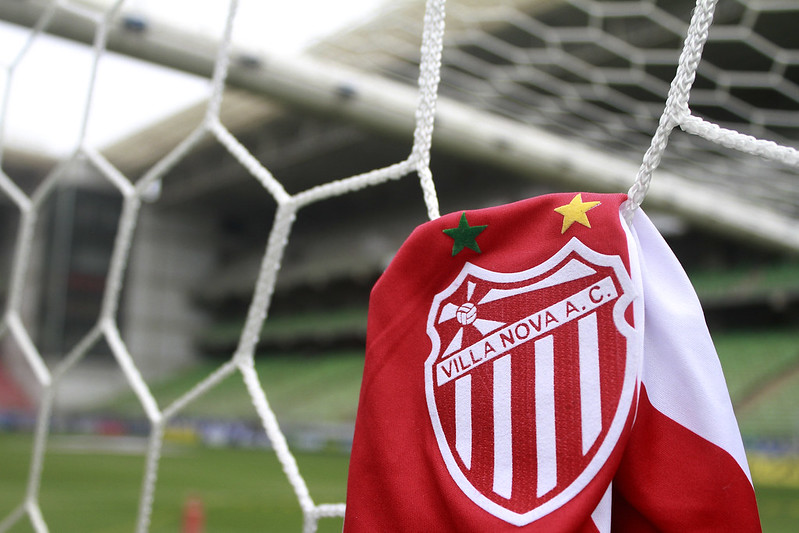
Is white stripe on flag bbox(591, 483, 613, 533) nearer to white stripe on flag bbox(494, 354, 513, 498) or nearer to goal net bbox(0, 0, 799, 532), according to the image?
white stripe on flag bbox(494, 354, 513, 498)

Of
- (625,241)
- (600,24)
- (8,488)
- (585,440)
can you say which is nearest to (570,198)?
(625,241)

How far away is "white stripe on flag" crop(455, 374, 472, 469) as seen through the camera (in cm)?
49

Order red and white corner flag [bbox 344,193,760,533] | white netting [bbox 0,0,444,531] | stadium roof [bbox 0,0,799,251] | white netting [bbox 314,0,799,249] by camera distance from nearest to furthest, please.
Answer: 1. red and white corner flag [bbox 344,193,760,533]
2. white netting [bbox 0,0,444,531]
3. stadium roof [bbox 0,0,799,251]
4. white netting [bbox 314,0,799,249]

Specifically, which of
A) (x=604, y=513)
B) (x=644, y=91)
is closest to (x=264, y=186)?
(x=604, y=513)

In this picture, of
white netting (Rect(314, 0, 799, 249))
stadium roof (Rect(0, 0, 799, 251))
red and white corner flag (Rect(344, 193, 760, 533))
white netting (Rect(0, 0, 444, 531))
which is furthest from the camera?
white netting (Rect(314, 0, 799, 249))

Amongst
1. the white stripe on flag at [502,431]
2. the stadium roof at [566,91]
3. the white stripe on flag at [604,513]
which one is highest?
the stadium roof at [566,91]

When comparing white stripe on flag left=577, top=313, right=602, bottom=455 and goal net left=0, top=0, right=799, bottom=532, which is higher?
goal net left=0, top=0, right=799, bottom=532

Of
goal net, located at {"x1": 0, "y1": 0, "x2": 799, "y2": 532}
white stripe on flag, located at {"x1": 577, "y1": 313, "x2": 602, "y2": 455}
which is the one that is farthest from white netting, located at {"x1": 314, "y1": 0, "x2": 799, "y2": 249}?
white stripe on flag, located at {"x1": 577, "y1": 313, "x2": 602, "y2": 455}

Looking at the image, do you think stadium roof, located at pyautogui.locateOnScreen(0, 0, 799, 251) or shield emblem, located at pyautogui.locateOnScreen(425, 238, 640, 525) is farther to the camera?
stadium roof, located at pyautogui.locateOnScreen(0, 0, 799, 251)

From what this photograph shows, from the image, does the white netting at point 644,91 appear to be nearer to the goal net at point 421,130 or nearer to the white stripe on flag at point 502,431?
the goal net at point 421,130

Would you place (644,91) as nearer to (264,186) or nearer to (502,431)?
(264,186)

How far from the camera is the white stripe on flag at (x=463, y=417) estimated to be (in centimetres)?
49

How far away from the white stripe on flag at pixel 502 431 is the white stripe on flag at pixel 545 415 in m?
0.02

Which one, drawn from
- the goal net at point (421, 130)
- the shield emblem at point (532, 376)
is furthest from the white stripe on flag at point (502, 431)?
the goal net at point (421, 130)
